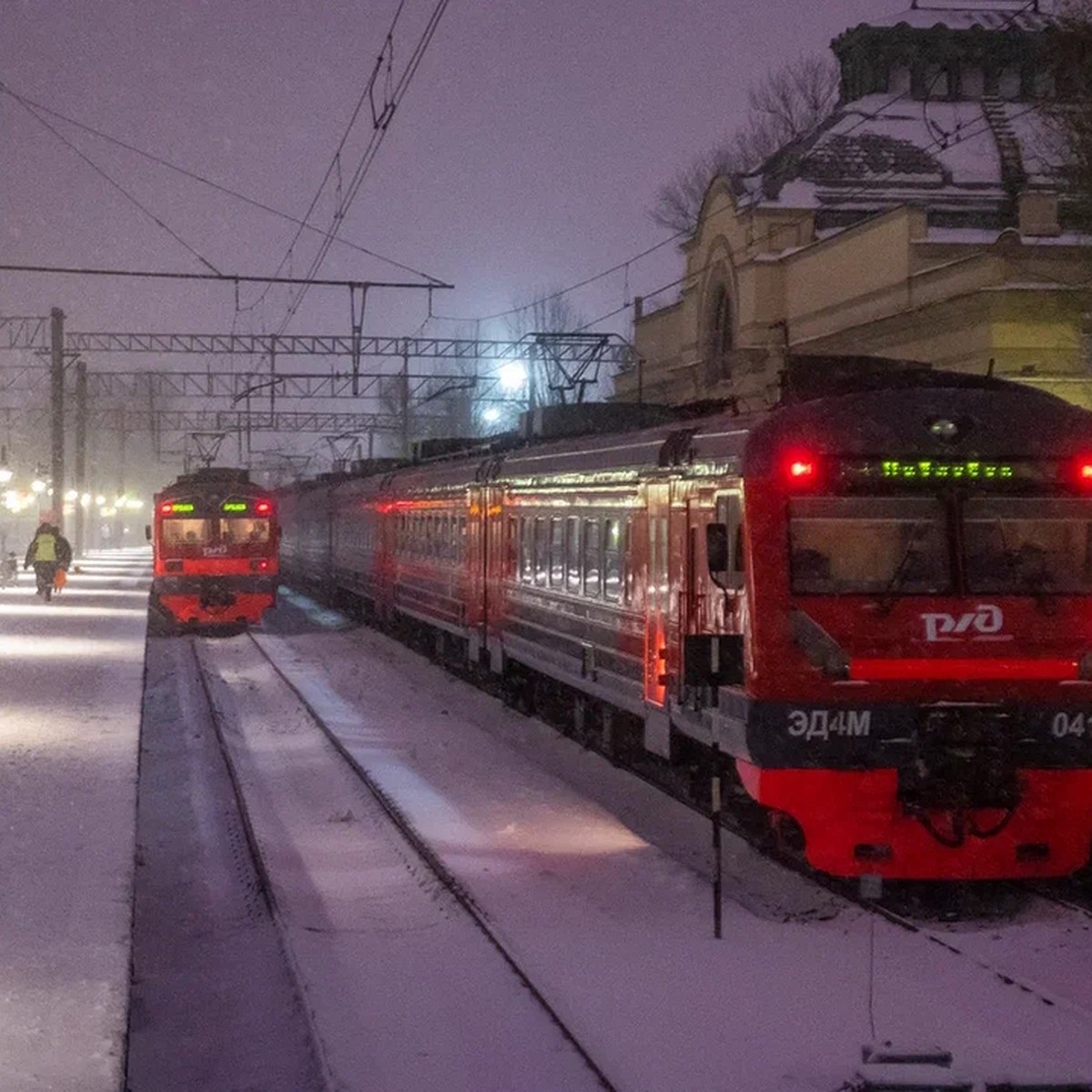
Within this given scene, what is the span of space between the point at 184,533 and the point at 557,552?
16067 millimetres

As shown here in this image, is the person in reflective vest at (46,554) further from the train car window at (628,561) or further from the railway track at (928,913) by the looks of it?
the railway track at (928,913)

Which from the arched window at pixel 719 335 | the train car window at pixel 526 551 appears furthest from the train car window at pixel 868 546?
the arched window at pixel 719 335

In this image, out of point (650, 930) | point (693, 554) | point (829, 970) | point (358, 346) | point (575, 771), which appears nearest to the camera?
point (829, 970)

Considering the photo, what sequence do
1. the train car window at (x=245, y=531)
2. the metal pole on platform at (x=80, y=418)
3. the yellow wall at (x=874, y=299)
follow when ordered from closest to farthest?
the yellow wall at (x=874, y=299)
the train car window at (x=245, y=531)
the metal pole on platform at (x=80, y=418)

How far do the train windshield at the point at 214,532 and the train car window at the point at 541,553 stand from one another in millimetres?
14819

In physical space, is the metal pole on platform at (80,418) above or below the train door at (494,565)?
above

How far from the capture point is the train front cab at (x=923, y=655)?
10.2 m

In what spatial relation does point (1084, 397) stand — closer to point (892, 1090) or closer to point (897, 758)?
point (897, 758)

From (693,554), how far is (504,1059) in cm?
484

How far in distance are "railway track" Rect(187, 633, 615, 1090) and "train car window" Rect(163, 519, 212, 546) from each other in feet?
34.1

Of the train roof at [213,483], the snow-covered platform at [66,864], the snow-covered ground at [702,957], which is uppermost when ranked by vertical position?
the train roof at [213,483]

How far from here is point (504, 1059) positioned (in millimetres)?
7676

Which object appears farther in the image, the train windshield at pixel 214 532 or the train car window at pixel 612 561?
the train windshield at pixel 214 532

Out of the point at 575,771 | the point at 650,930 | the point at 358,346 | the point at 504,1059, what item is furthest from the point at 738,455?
the point at 358,346
